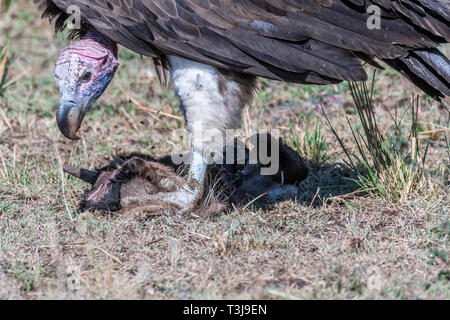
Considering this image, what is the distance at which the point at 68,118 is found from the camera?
3.68m

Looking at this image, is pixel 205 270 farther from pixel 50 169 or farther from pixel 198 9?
pixel 50 169

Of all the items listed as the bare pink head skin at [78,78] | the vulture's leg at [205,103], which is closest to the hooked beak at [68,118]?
the bare pink head skin at [78,78]

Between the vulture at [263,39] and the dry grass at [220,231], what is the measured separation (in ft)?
1.81

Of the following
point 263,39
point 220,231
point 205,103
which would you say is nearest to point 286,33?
point 263,39

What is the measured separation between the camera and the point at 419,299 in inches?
108

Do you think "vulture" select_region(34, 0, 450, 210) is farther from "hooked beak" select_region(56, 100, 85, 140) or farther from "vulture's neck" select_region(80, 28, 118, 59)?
"vulture's neck" select_region(80, 28, 118, 59)

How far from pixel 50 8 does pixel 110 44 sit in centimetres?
36

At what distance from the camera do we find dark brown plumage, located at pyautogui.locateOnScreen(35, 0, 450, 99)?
3465 mm

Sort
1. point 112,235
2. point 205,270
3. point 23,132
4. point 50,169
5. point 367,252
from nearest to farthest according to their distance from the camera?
point 205,270 → point 367,252 → point 112,235 → point 50,169 → point 23,132

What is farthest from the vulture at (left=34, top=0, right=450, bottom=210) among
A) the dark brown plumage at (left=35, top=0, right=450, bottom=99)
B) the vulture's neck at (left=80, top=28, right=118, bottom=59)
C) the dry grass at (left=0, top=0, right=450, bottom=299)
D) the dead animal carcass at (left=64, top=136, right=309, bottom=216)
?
the dry grass at (left=0, top=0, right=450, bottom=299)

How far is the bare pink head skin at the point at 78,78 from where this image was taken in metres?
3.67

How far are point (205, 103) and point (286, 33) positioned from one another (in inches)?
21.1

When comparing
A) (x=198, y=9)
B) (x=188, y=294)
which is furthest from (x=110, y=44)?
(x=188, y=294)

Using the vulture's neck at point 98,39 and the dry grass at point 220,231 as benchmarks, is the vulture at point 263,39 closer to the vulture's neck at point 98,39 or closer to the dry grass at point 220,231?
the vulture's neck at point 98,39
